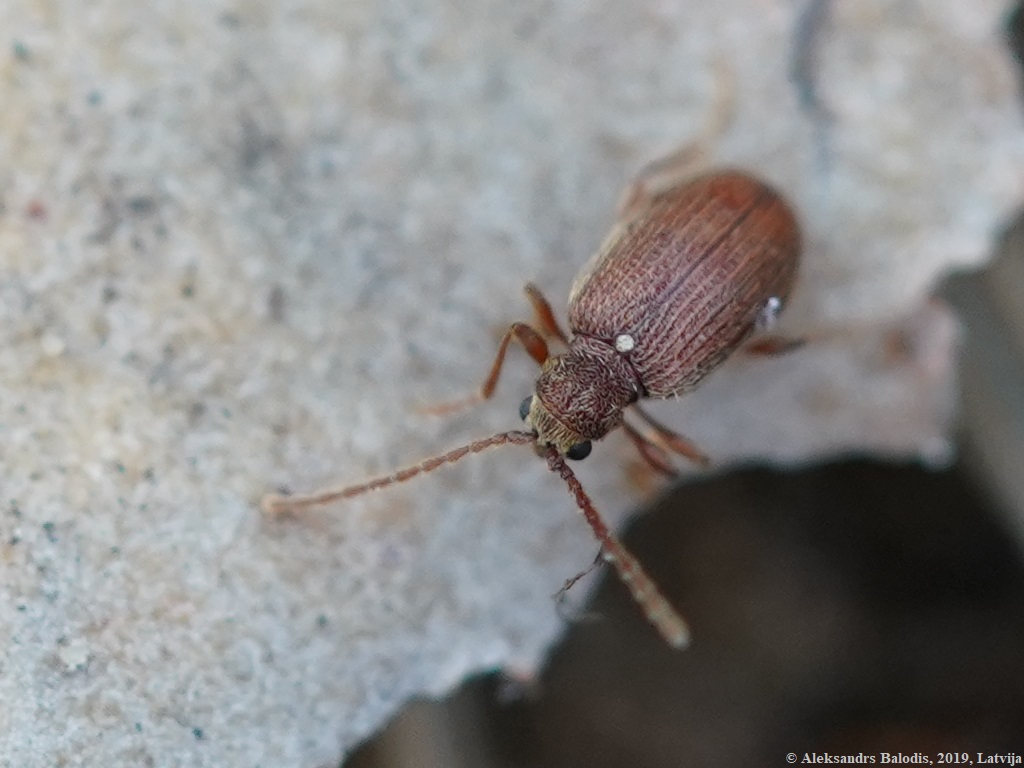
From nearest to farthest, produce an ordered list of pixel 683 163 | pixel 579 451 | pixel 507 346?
pixel 579 451 → pixel 507 346 → pixel 683 163

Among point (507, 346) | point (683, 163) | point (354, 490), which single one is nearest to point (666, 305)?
point (507, 346)

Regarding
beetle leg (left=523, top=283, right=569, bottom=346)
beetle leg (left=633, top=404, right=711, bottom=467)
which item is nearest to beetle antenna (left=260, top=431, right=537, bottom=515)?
beetle leg (left=523, top=283, right=569, bottom=346)

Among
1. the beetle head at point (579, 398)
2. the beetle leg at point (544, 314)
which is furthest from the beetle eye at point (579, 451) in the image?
the beetle leg at point (544, 314)

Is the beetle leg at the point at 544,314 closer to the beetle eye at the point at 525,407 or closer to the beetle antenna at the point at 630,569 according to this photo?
the beetle eye at the point at 525,407

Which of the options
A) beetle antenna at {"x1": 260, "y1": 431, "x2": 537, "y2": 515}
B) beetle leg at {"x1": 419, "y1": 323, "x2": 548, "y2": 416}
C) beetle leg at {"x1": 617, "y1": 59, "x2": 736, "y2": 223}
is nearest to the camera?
beetle antenna at {"x1": 260, "y1": 431, "x2": 537, "y2": 515}

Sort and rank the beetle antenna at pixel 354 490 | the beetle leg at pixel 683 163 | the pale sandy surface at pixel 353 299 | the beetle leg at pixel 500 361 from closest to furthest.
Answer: the pale sandy surface at pixel 353 299, the beetle antenna at pixel 354 490, the beetle leg at pixel 500 361, the beetle leg at pixel 683 163

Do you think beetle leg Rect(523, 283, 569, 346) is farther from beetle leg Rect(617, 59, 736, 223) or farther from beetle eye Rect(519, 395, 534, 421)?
beetle leg Rect(617, 59, 736, 223)

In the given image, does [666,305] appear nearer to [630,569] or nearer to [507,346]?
[507,346]
